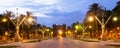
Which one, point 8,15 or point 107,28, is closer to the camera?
point 8,15

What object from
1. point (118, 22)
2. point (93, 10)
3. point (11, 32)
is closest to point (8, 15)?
point (11, 32)

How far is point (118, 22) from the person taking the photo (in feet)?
297

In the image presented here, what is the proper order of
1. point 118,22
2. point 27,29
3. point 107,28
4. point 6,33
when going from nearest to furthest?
point 118,22
point 6,33
point 107,28
point 27,29

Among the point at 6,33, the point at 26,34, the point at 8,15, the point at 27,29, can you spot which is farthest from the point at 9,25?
the point at 26,34

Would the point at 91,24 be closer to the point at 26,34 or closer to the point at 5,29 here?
the point at 26,34

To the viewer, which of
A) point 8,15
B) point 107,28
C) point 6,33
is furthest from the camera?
point 107,28

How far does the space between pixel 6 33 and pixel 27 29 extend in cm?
1768

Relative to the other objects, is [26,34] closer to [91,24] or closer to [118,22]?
[91,24]

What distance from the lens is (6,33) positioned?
106562 mm

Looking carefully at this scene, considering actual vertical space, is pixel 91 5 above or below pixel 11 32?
above

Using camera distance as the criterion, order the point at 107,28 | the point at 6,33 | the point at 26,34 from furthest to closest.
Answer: the point at 26,34
the point at 107,28
the point at 6,33

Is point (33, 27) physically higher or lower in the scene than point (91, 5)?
lower

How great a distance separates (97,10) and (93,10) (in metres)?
1.68

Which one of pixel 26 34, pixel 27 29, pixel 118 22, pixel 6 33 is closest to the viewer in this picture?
pixel 118 22
